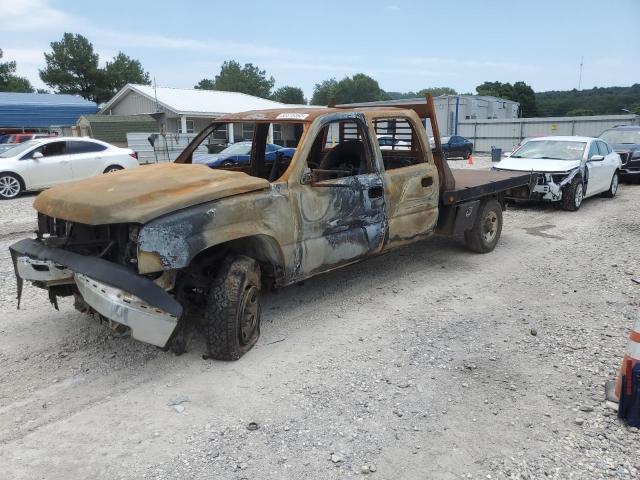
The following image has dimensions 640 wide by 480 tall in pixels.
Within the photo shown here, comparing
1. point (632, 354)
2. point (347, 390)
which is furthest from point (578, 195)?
point (347, 390)

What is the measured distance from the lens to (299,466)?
9.20 ft

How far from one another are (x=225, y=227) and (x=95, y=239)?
3.27 feet

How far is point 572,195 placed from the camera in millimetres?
10148

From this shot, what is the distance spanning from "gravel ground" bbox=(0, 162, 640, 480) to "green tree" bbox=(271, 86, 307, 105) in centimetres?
10130

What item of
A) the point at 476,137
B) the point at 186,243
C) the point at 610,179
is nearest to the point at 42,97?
the point at 476,137

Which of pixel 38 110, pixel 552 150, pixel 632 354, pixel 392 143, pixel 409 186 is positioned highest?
pixel 38 110

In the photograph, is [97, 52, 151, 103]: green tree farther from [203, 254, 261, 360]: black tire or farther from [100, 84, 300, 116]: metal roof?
[203, 254, 261, 360]: black tire

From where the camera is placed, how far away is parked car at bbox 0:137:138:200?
12.5 meters

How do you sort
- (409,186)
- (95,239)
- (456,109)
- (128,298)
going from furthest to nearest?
(456,109) → (409,186) → (95,239) → (128,298)

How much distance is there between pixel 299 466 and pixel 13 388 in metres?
2.19

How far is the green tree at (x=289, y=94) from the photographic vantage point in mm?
103500

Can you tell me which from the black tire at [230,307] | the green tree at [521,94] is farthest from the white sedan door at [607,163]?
the green tree at [521,94]

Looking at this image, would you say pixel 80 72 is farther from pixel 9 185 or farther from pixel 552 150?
pixel 552 150

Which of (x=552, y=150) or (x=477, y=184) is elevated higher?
(x=552, y=150)
